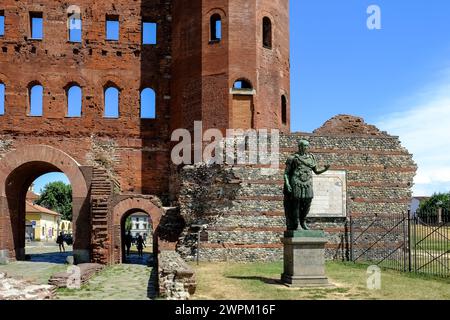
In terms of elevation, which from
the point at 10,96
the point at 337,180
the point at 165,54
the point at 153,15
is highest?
the point at 153,15

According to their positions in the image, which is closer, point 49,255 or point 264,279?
point 264,279

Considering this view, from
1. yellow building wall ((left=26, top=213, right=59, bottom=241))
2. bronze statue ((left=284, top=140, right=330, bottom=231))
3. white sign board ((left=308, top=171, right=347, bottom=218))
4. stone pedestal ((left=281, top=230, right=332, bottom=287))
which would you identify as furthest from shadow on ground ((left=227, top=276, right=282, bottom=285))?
yellow building wall ((left=26, top=213, right=59, bottom=241))

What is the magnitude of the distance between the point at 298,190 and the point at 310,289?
2.33 meters

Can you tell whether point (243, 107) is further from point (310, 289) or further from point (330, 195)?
point (310, 289)

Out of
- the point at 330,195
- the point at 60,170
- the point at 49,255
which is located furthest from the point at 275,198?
the point at 49,255

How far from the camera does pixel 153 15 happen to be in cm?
2567

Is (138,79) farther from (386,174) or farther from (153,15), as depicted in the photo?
(386,174)

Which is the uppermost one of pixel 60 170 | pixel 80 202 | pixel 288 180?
pixel 60 170

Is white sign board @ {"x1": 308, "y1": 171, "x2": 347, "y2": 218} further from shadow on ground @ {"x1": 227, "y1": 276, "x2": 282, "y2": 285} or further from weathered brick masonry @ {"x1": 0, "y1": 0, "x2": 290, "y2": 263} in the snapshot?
shadow on ground @ {"x1": 227, "y1": 276, "x2": 282, "y2": 285}

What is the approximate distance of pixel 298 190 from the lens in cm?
1214

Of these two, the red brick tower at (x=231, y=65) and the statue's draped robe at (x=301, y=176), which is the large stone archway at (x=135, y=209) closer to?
the red brick tower at (x=231, y=65)

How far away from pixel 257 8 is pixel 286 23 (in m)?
2.77

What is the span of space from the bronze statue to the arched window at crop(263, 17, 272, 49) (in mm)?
11781
